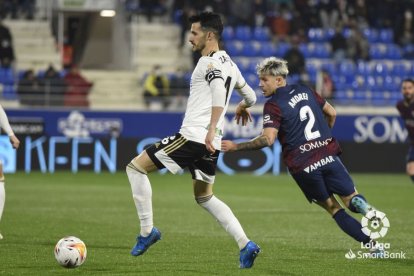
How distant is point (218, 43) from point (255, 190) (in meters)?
11.1

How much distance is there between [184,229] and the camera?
1277cm

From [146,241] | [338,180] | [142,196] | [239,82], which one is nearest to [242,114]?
[239,82]

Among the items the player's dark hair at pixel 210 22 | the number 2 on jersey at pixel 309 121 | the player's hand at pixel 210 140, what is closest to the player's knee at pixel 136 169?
the player's hand at pixel 210 140

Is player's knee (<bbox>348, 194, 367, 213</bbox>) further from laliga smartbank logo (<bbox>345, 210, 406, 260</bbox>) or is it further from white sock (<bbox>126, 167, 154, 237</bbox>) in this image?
white sock (<bbox>126, 167, 154, 237</bbox>)

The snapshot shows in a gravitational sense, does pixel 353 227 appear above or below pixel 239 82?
below

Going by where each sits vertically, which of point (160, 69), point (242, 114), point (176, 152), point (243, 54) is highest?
point (242, 114)

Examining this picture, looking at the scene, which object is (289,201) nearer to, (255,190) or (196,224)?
(255,190)

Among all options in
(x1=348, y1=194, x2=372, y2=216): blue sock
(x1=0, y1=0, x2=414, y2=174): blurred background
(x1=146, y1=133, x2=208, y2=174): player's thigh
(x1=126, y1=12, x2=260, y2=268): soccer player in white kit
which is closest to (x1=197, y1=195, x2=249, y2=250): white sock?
(x1=126, y1=12, x2=260, y2=268): soccer player in white kit

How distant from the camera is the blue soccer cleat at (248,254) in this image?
8.81m

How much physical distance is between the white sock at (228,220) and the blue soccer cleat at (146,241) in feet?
1.87

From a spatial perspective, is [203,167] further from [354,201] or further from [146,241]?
[354,201]

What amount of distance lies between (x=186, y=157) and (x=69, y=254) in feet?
4.54

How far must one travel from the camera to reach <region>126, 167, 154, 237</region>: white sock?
9344 mm

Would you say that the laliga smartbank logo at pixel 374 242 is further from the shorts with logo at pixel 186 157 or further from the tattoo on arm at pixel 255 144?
the shorts with logo at pixel 186 157
